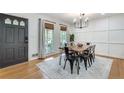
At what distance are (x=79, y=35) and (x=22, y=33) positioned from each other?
204 inches

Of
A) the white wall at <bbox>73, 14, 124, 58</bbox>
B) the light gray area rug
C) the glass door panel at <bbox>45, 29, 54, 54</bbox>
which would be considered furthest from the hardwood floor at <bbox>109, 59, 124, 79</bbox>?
the glass door panel at <bbox>45, 29, 54, 54</bbox>

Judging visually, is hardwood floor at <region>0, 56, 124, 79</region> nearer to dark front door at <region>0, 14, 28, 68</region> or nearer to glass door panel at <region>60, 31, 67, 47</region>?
dark front door at <region>0, 14, 28, 68</region>

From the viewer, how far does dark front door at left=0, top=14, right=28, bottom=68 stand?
13.7 ft

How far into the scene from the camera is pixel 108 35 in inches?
274

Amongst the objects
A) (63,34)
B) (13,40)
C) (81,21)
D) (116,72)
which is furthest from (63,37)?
(116,72)

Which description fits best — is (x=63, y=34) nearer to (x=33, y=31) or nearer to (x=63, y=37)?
(x=63, y=37)

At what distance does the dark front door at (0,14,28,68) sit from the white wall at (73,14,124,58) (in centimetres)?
457

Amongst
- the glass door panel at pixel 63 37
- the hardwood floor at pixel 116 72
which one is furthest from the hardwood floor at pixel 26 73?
the glass door panel at pixel 63 37

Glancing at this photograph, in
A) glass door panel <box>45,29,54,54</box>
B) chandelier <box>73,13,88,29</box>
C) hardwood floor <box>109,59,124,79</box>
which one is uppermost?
chandelier <box>73,13,88,29</box>

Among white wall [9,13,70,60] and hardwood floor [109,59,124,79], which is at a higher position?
white wall [9,13,70,60]

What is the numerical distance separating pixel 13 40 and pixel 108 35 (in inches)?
202

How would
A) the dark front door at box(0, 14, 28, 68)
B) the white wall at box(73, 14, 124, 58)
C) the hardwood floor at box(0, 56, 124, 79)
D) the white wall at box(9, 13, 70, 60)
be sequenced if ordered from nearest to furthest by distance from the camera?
the hardwood floor at box(0, 56, 124, 79) < the dark front door at box(0, 14, 28, 68) < the white wall at box(9, 13, 70, 60) < the white wall at box(73, 14, 124, 58)
